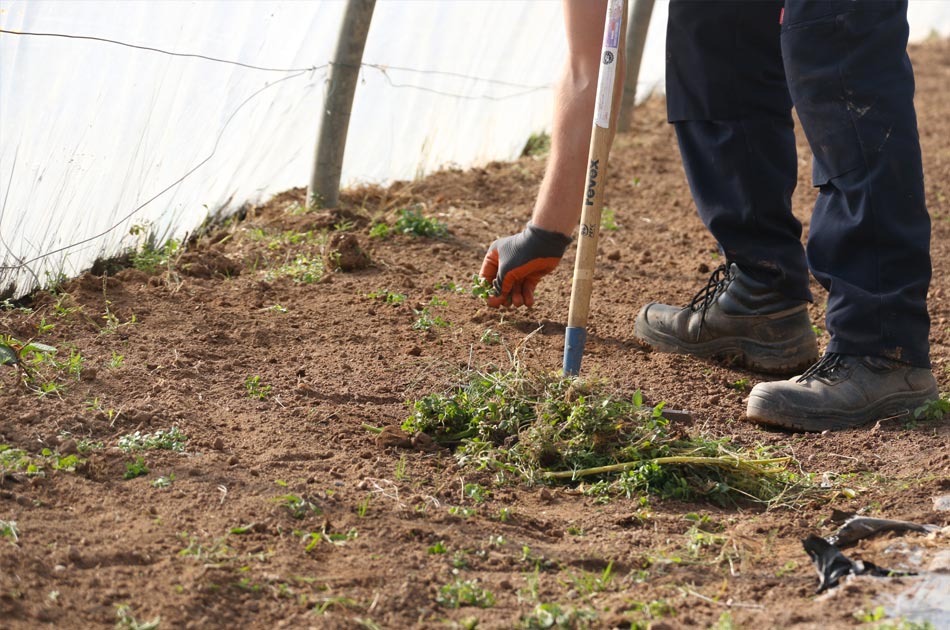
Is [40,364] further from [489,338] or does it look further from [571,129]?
[571,129]

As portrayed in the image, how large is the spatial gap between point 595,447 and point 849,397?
0.76 metres

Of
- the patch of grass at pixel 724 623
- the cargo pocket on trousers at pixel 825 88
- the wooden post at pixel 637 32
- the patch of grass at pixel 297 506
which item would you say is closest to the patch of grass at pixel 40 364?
the patch of grass at pixel 297 506

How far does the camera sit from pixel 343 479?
2.12m

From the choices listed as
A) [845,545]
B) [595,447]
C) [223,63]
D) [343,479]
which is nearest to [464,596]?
[343,479]

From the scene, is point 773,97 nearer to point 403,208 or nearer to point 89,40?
point 403,208

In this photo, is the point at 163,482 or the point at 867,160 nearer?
the point at 163,482

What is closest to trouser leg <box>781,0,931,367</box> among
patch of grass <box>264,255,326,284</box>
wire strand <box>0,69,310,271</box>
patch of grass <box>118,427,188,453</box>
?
patch of grass <box>118,427,188,453</box>

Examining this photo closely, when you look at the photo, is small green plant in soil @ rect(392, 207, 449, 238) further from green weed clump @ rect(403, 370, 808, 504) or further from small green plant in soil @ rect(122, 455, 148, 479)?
small green plant in soil @ rect(122, 455, 148, 479)

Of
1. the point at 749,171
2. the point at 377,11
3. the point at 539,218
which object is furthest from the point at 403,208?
the point at 749,171

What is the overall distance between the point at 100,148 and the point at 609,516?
2.27 metres

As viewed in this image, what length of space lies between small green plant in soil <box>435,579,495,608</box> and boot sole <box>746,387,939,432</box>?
3.79 ft

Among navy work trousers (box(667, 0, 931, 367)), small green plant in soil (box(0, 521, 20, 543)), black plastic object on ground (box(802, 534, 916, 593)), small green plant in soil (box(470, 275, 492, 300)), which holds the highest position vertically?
navy work trousers (box(667, 0, 931, 367))

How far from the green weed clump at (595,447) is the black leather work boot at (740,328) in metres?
0.63

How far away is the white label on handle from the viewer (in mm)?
2586
